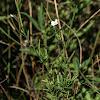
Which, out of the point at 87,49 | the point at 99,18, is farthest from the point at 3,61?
the point at 99,18

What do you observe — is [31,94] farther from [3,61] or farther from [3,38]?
[3,38]

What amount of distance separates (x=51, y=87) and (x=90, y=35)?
1029 millimetres

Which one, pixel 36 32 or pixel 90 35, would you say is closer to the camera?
pixel 36 32

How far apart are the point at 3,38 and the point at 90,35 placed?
0.95 metres

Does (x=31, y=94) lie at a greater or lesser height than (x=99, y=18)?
lesser

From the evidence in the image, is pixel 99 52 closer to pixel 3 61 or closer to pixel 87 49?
pixel 87 49

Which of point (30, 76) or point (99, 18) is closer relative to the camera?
point (30, 76)

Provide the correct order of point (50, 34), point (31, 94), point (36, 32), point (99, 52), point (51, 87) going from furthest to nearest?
point (99, 52) → point (36, 32) → point (50, 34) → point (31, 94) → point (51, 87)

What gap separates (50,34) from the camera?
1.52 meters

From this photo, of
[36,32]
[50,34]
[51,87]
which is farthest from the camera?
[36,32]

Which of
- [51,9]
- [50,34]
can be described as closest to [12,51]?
[50,34]

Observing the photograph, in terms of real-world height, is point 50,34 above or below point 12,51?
above

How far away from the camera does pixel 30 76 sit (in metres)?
1.59

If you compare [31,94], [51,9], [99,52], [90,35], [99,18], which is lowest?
[31,94]
